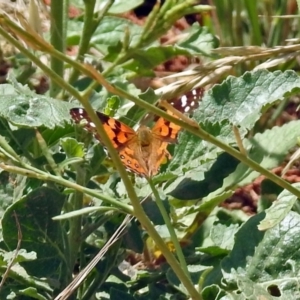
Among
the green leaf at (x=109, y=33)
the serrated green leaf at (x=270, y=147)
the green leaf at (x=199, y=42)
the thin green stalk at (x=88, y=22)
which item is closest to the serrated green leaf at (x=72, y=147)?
the serrated green leaf at (x=270, y=147)

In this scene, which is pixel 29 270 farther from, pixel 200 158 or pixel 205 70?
pixel 205 70

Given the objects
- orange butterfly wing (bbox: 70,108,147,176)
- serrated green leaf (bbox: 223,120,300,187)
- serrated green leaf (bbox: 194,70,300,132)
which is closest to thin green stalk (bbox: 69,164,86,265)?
orange butterfly wing (bbox: 70,108,147,176)

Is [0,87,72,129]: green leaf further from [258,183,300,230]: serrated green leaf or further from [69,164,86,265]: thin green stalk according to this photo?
[258,183,300,230]: serrated green leaf

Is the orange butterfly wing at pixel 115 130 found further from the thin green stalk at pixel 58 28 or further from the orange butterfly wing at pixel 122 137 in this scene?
the thin green stalk at pixel 58 28

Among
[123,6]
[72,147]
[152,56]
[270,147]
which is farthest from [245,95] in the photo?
[123,6]

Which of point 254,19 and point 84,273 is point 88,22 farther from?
point 84,273

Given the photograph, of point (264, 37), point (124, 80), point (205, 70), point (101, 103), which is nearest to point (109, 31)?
point (124, 80)
